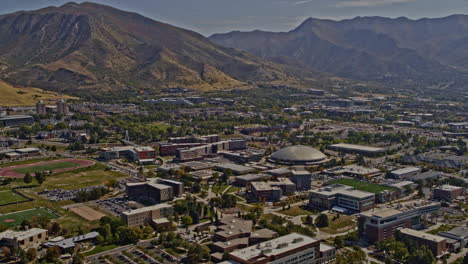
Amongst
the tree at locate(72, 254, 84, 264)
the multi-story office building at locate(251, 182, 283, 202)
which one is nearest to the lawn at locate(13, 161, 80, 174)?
the multi-story office building at locate(251, 182, 283, 202)

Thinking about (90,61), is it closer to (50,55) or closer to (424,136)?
(50,55)

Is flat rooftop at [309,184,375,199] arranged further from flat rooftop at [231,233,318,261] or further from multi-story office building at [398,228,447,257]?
flat rooftop at [231,233,318,261]

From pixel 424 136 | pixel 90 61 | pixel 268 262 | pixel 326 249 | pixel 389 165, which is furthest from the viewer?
pixel 90 61

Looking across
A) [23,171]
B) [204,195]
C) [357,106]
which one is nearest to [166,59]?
[357,106]

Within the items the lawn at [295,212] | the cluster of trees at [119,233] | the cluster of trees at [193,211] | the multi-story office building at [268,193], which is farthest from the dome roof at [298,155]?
→ the cluster of trees at [119,233]

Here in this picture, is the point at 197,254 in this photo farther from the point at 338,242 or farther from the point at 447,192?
the point at 447,192

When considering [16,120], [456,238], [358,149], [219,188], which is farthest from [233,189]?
[16,120]
